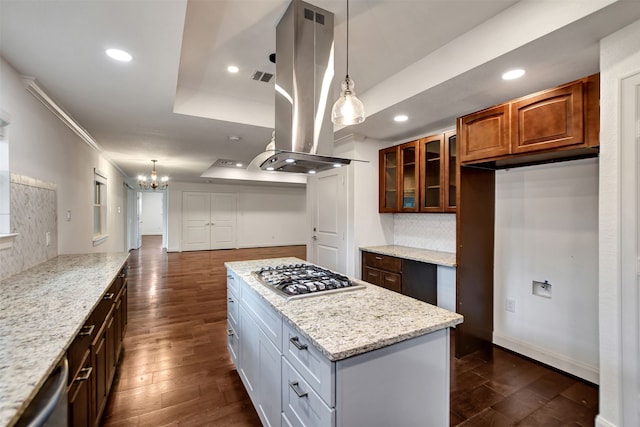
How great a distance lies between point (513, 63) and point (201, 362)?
11.2 ft

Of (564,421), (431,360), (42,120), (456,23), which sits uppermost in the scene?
(456,23)

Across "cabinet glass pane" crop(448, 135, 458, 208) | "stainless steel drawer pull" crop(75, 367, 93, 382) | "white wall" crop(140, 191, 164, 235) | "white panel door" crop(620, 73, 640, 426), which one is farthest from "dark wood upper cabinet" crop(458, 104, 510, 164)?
"white wall" crop(140, 191, 164, 235)

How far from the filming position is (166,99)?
101 inches

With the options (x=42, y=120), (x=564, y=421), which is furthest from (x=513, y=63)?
(x=42, y=120)

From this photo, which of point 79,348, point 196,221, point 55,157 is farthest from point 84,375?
point 196,221

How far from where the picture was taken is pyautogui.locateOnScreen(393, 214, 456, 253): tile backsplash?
11.2ft

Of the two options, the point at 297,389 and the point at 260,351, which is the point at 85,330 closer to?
the point at 260,351

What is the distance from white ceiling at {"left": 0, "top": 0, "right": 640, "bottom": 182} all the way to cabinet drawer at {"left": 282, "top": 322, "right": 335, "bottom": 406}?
1.70 metres

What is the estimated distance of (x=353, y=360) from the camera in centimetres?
105

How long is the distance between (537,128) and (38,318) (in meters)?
3.07

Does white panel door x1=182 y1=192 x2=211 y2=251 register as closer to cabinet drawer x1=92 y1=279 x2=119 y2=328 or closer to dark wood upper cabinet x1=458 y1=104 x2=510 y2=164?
cabinet drawer x1=92 y1=279 x2=119 y2=328

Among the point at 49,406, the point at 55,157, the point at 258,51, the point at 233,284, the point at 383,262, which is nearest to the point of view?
the point at 49,406

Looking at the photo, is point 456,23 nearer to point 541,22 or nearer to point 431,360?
point 541,22

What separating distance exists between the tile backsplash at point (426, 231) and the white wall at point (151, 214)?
13.9m
